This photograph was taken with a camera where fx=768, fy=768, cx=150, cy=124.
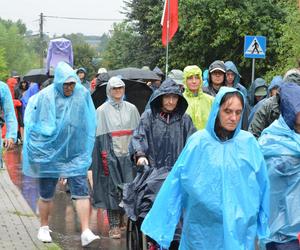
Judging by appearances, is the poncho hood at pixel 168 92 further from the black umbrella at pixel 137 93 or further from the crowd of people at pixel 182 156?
the black umbrella at pixel 137 93

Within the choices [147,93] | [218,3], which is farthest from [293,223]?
[218,3]

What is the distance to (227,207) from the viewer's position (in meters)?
4.62

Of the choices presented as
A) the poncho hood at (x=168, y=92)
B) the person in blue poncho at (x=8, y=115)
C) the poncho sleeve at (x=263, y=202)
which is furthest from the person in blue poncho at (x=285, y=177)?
the person in blue poncho at (x=8, y=115)

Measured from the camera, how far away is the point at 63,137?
7.88 m

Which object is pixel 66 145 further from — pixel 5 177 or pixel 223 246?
pixel 5 177

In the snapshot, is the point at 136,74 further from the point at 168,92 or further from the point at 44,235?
the point at 168,92

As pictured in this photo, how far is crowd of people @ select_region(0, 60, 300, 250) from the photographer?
15.4ft

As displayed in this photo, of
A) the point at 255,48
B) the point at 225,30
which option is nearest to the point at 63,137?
the point at 255,48

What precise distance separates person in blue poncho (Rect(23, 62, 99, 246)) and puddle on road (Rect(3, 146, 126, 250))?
0.85ft

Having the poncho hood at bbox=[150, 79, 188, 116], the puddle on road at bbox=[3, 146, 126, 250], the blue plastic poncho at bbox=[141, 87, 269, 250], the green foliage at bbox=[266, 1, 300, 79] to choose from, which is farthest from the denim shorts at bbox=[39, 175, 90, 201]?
the green foliage at bbox=[266, 1, 300, 79]

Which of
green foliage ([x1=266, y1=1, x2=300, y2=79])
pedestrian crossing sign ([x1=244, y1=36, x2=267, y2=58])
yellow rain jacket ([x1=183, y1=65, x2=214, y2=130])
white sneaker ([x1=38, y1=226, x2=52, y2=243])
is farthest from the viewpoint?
green foliage ([x1=266, y1=1, x2=300, y2=79])

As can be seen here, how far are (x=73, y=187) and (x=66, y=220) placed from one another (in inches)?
56.7

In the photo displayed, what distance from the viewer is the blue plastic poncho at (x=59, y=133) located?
785 cm

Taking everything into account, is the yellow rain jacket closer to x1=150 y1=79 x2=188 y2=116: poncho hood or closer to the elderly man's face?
the elderly man's face
